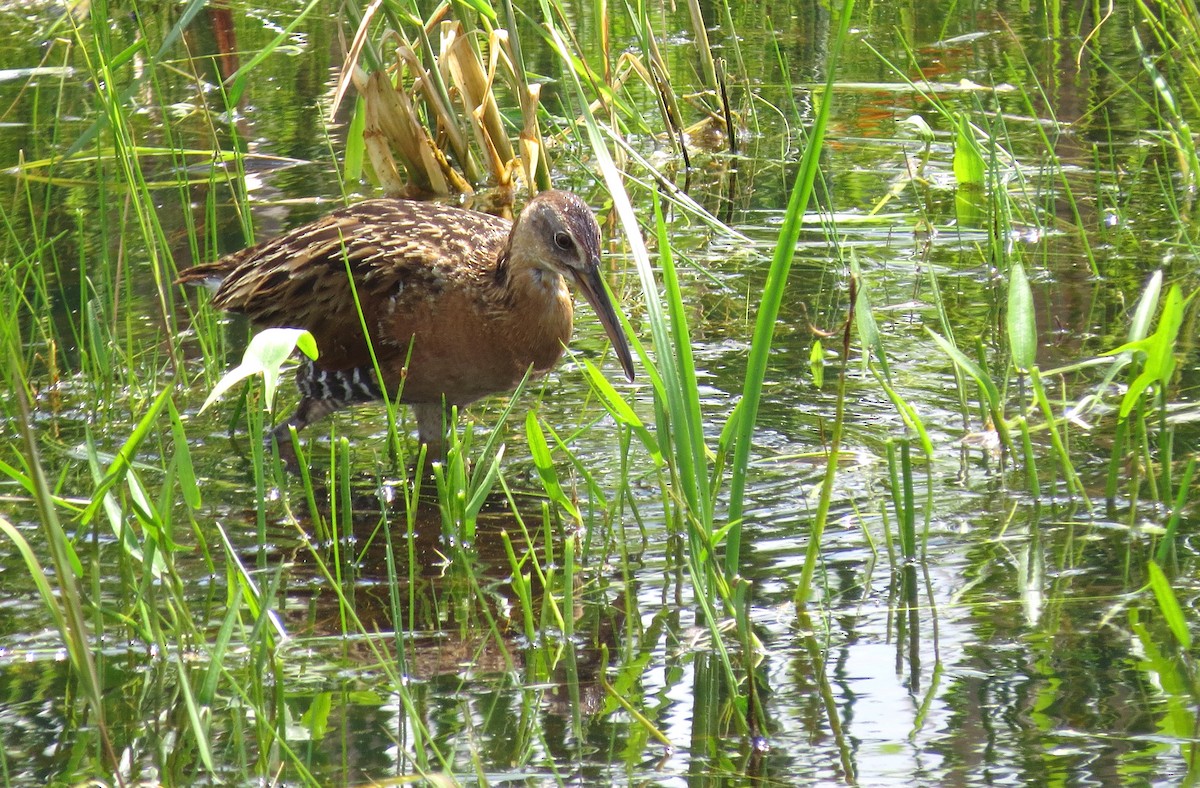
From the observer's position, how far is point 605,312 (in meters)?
4.68

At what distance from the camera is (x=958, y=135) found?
19.6ft

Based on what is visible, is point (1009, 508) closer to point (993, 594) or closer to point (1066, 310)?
point (993, 594)

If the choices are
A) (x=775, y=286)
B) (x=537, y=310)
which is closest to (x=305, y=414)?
(x=537, y=310)

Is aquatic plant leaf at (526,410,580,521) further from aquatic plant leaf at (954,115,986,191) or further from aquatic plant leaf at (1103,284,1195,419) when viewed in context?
aquatic plant leaf at (954,115,986,191)

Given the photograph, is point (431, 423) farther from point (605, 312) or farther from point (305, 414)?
point (605, 312)

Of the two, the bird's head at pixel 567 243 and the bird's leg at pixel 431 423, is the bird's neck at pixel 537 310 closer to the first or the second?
the bird's head at pixel 567 243

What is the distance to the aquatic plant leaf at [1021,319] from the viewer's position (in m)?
3.51

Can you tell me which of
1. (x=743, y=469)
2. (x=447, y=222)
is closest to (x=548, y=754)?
(x=743, y=469)

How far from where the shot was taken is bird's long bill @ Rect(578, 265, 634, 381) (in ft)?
15.0

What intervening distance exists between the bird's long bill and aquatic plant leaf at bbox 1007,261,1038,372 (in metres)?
1.30

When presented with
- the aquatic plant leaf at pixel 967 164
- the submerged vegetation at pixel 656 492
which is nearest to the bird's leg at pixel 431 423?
the submerged vegetation at pixel 656 492

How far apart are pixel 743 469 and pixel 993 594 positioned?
731 millimetres

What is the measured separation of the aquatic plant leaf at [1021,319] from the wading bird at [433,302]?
1455 millimetres

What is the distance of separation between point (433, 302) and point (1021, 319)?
202 centimetres
